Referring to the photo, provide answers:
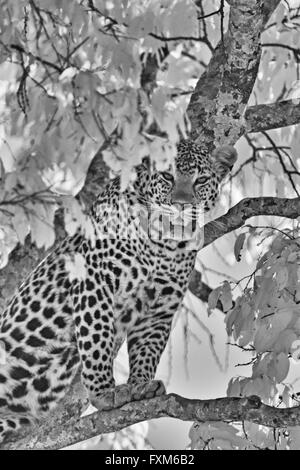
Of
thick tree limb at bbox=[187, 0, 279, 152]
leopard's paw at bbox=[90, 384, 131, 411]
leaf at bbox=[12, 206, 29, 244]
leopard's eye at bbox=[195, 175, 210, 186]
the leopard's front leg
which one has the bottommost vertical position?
leopard's paw at bbox=[90, 384, 131, 411]

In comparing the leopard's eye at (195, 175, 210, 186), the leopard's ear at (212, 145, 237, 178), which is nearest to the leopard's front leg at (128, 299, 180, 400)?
the leopard's eye at (195, 175, 210, 186)

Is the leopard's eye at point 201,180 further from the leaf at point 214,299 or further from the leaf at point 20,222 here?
the leaf at point 20,222

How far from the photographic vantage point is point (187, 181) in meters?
7.76

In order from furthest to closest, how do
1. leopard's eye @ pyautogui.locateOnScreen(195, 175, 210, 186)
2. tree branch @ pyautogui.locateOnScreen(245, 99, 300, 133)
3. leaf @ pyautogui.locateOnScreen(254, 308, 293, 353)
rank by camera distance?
tree branch @ pyautogui.locateOnScreen(245, 99, 300, 133) < leopard's eye @ pyautogui.locateOnScreen(195, 175, 210, 186) < leaf @ pyautogui.locateOnScreen(254, 308, 293, 353)

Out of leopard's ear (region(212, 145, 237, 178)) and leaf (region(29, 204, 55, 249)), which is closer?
leaf (region(29, 204, 55, 249))

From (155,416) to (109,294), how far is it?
1.22 m

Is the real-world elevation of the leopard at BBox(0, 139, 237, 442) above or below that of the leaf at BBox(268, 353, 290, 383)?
above

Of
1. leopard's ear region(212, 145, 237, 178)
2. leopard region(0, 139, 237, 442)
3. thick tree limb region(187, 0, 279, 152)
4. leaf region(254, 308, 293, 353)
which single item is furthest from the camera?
leopard's ear region(212, 145, 237, 178)

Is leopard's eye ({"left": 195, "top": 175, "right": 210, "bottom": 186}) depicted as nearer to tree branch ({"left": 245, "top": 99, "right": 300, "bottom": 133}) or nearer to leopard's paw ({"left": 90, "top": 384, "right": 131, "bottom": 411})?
tree branch ({"left": 245, "top": 99, "right": 300, "bottom": 133})

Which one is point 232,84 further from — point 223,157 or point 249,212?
point 249,212

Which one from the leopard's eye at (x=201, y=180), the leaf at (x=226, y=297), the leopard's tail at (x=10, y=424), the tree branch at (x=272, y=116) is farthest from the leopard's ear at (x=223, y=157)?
the leopard's tail at (x=10, y=424)

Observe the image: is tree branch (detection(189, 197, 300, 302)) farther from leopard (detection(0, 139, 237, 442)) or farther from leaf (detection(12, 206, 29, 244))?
leaf (detection(12, 206, 29, 244))

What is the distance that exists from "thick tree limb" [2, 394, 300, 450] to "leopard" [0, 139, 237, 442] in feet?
1.80

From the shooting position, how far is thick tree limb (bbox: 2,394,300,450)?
635 cm
